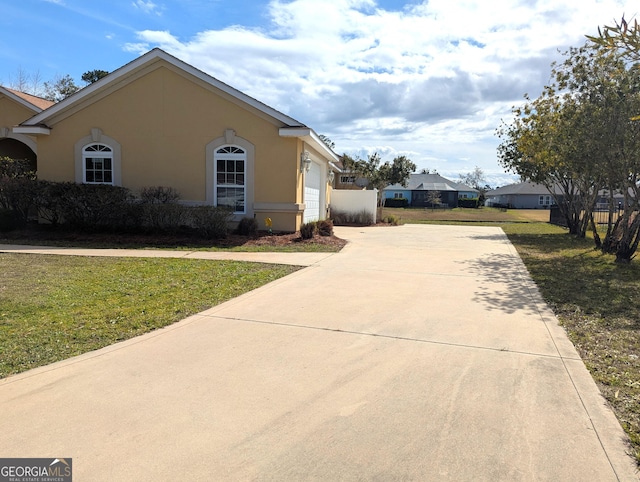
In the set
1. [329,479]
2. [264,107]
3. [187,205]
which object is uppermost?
[264,107]

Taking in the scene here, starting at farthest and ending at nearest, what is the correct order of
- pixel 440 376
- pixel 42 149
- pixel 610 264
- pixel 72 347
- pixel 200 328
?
pixel 42 149, pixel 610 264, pixel 200 328, pixel 72 347, pixel 440 376

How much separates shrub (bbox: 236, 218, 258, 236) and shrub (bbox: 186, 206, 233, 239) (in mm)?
745

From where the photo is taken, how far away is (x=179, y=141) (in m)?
15.0

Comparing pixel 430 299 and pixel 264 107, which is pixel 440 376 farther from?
pixel 264 107

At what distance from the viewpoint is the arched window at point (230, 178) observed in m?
14.8

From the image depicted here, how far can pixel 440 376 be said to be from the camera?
411cm

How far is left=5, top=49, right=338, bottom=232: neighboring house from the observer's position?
1450cm

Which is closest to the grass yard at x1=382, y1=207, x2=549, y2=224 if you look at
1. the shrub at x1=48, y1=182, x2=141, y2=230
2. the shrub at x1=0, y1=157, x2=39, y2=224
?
the shrub at x1=48, y1=182, x2=141, y2=230

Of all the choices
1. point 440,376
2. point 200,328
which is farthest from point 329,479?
point 200,328

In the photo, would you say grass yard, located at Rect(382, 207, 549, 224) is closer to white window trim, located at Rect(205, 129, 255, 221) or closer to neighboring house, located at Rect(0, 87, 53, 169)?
white window trim, located at Rect(205, 129, 255, 221)

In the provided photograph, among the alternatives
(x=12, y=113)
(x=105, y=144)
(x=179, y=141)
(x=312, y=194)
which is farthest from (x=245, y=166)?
(x=12, y=113)

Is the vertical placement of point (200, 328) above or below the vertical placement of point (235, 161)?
below

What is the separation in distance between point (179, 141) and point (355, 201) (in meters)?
11.2

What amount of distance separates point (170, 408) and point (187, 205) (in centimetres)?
1197
